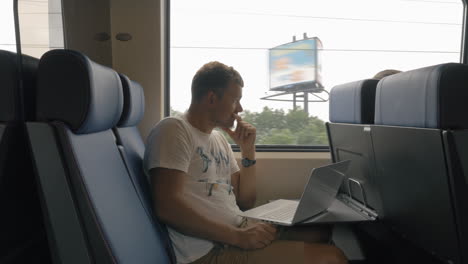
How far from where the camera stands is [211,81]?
4.80 ft

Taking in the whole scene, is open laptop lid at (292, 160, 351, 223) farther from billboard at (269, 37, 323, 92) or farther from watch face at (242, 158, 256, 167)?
billboard at (269, 37, 323, 92)

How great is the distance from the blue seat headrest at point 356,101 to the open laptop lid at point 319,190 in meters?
0.23

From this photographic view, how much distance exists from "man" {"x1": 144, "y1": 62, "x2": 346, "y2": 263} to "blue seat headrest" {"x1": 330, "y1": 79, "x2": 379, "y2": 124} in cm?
53

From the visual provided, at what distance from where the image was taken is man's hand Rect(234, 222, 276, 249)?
1.29 meters

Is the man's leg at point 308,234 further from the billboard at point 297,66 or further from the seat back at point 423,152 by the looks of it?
the billboard at point 297,66

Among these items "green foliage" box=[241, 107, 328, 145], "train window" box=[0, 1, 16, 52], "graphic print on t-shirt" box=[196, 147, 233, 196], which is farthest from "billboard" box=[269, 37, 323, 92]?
"train window" box=[0, 1, 16, 52]

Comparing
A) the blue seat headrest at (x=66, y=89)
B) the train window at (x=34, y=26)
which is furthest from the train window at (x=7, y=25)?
the blue seat headrest at (x=66, y=89)

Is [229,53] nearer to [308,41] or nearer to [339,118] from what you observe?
[308,41]

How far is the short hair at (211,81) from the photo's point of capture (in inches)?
57.7

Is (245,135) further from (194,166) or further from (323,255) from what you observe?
(323,255)

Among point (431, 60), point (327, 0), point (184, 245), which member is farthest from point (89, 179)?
point (431, 60)

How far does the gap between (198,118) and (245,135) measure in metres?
0.40

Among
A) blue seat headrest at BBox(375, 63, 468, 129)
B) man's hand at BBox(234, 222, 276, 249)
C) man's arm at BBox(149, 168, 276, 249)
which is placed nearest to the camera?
blue seat headrest at BBox(375, 63, 468, 129)

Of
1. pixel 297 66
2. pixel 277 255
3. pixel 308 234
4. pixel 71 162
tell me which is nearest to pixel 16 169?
pixel 71 162
